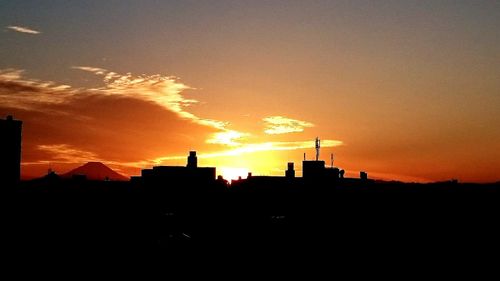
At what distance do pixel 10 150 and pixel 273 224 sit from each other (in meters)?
23.3

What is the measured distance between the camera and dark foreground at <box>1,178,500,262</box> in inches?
1214

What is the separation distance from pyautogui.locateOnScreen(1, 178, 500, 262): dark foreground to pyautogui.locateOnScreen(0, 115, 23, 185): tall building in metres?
1.52

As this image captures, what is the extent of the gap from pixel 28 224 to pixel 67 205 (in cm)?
517

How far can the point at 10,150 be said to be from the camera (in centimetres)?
4272

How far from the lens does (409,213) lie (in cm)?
3531

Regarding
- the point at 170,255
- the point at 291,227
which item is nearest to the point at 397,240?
the point at 291,227

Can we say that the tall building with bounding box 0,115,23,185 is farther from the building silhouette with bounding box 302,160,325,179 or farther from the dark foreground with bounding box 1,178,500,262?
the building silhouette with bounding box 302,160,325,179

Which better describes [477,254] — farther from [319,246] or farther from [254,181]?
[254,181]

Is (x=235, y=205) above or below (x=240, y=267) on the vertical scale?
above

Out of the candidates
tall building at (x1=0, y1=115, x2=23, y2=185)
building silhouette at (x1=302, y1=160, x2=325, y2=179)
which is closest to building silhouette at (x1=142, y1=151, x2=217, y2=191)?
building silhouette at (x1=302, y1=160, x2=325, y2=179)

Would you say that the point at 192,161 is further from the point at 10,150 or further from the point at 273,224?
the point at 273,224

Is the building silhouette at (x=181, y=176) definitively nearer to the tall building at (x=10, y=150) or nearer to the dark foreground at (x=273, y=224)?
the dark foreground at (x=273, y=224)

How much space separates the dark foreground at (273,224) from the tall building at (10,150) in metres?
1.52

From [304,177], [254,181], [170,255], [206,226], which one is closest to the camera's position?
[170,255]
